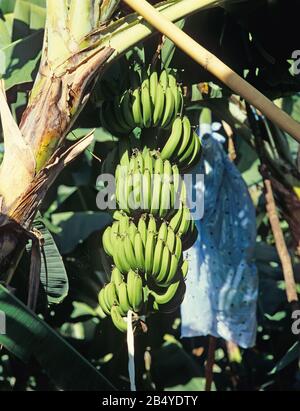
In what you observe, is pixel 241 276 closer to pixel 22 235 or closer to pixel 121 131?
pixel 121 131

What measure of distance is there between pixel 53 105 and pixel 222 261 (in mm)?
794

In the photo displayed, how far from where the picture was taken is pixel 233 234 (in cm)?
211

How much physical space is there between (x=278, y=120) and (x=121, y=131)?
0.36 m

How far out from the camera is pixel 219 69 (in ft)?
4.64

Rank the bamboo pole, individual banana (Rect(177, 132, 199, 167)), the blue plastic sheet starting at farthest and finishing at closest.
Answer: the blue plastic sheet, individual banana (Rect(177, 132, 199, 167)), the bamboo pole

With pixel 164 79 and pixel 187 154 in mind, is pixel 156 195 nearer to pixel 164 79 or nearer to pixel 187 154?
pixel 187 154

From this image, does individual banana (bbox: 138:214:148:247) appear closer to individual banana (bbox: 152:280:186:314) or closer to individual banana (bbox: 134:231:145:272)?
individual banana (bbox: 134:231:145:272)

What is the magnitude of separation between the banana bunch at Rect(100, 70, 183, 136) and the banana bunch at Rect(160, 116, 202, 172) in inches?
1.0

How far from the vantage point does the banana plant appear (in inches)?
56.9

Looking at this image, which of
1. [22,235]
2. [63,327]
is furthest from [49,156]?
[63,327]

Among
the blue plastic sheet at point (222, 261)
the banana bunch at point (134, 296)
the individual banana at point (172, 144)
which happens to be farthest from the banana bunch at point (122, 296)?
the blue plastic sheet at point (222, 261)

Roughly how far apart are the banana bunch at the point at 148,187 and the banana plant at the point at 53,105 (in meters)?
0.10

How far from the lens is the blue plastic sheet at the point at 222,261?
202 cm

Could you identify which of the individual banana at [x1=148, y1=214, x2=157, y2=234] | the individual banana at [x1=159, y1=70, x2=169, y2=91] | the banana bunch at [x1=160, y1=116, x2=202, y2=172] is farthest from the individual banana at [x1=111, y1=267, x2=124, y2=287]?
the individual banana at [x1=159, y1=70, x2=169, y2=91]
